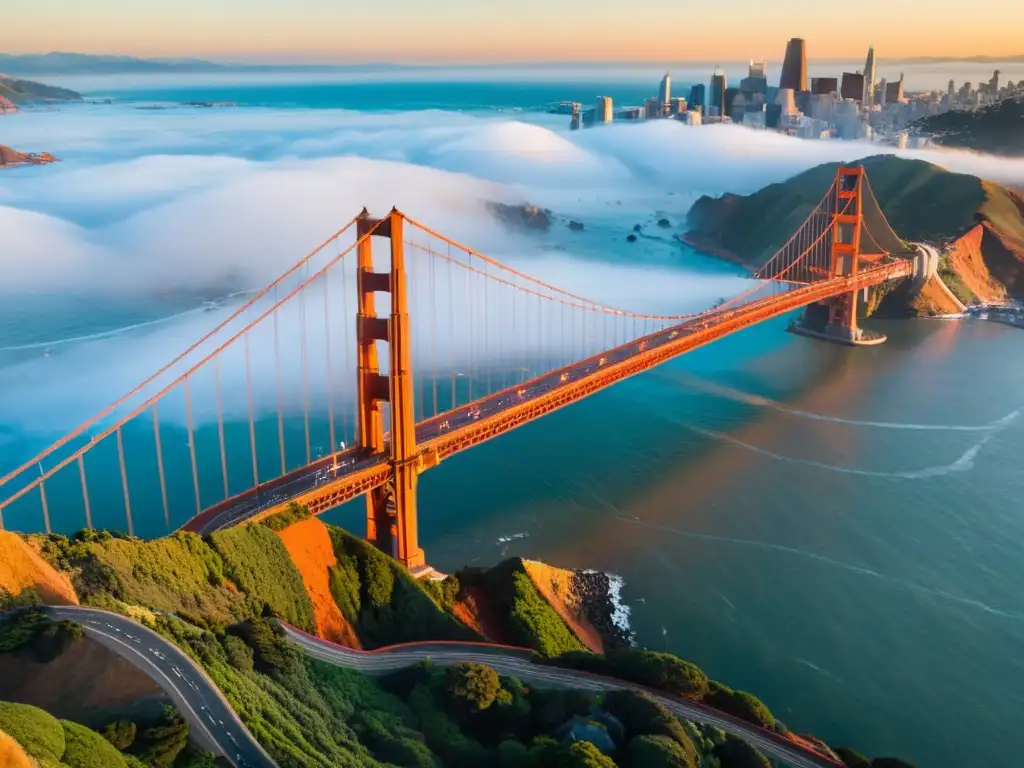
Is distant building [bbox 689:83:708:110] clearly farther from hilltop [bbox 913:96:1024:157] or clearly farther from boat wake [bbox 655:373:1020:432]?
boat wake [bbox 655:373:1020:432]

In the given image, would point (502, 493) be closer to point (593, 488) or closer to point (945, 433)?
point (593, 488)

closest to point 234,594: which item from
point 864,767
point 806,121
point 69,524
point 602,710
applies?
point 602,710

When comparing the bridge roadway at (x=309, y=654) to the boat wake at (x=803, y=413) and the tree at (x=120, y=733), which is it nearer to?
the tree at (x=120, y=733)

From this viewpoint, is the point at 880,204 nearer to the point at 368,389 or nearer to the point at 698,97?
the point at 368,389

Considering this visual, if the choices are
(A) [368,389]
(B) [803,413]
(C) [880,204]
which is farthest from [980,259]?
(A) [368,389]

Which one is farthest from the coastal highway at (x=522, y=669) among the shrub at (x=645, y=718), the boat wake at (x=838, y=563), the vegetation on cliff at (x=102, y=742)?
the boat wake at (x=838, y=563)
